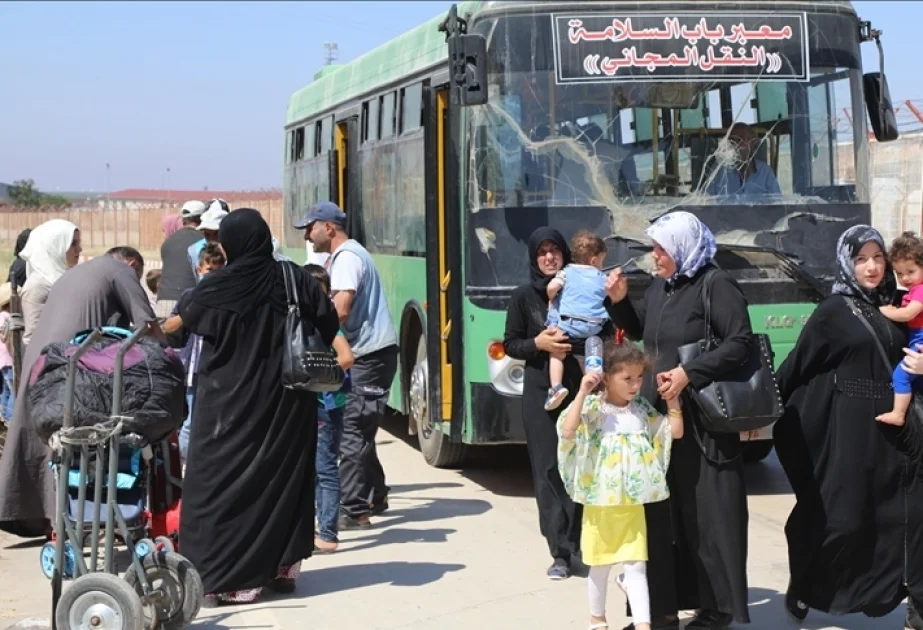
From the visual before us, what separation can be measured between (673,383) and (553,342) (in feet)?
5.66

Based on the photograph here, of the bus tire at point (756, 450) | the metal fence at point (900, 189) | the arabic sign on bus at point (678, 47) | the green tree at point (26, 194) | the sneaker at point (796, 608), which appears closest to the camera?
the sneaker at point (796, 608)

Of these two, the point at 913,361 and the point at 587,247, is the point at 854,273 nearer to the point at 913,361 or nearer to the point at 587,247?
the point at 913,361

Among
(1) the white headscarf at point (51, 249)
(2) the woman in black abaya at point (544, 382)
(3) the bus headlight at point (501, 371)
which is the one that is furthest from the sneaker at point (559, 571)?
(1) the white headscarf at point (51, 249)

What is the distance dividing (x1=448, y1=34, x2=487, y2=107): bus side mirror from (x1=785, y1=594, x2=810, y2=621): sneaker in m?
3.97

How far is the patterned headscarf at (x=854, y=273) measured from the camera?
6.32 metres

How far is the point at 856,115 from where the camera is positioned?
33.3ft

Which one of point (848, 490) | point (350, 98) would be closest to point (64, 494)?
point (848, 490)

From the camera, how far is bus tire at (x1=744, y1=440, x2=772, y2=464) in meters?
11.0

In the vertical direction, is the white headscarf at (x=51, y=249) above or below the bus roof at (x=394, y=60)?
below

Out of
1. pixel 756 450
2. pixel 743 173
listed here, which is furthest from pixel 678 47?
pixel 756 450

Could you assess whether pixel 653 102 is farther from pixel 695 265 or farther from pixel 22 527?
pixel 22 527

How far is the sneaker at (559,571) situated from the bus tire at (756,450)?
3.57m

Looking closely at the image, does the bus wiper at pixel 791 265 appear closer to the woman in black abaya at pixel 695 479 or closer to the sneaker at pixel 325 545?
the sneaker at pixel 325 545

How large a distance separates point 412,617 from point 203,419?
1.31 metres
